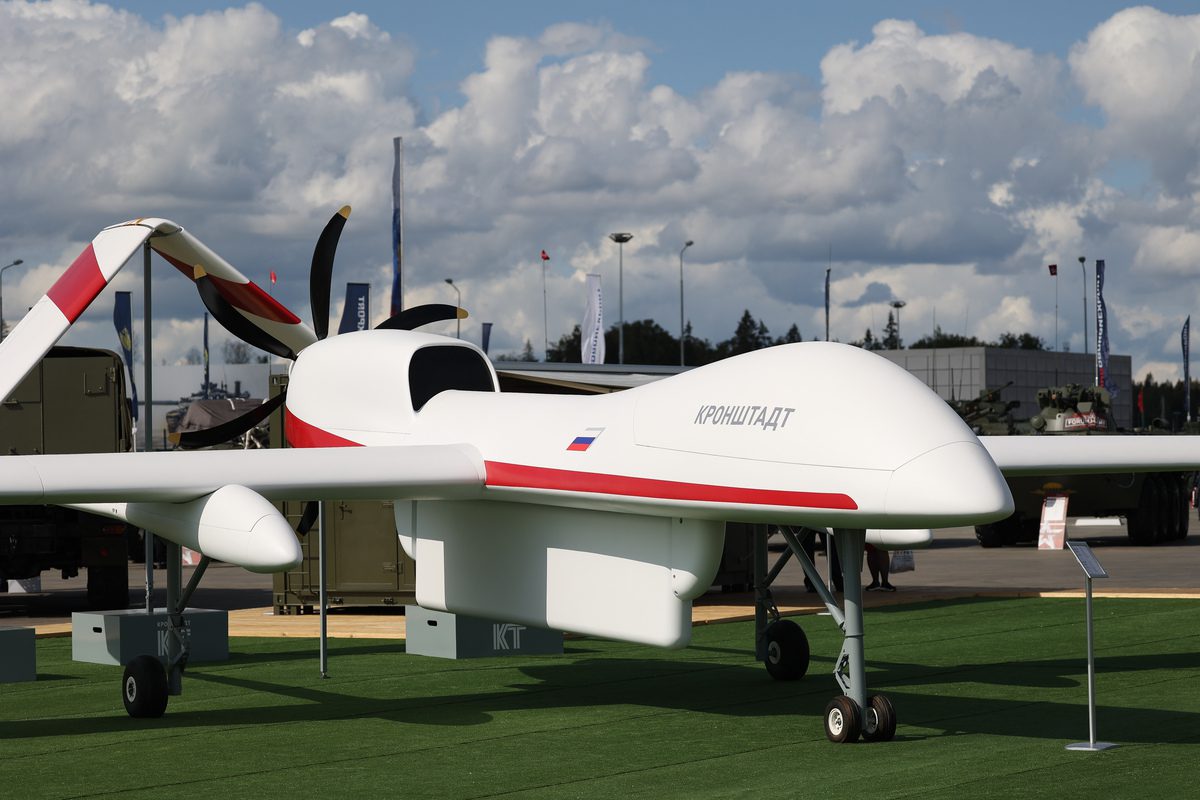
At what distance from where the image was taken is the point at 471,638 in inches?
616

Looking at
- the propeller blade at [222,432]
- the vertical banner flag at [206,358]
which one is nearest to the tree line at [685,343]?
the vertical banner flag at [206,358]

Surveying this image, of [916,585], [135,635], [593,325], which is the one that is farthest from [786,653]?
[593,325]

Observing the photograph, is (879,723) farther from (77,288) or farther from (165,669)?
(77,288)

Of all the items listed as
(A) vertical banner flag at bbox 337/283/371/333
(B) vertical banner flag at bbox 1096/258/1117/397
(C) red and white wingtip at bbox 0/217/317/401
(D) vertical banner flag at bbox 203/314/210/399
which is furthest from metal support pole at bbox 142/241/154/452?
(D) vertical banner flag at bbox 203/314/210/399

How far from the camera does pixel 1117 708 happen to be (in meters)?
11.8

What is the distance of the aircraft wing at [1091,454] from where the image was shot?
505 inches

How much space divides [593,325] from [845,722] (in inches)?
1661

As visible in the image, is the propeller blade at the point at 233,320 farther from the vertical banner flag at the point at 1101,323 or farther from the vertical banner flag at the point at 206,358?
the vertical banner flag at the point at 206,358

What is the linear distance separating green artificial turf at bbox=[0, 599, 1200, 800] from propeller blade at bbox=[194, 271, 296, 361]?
3261 millimetres

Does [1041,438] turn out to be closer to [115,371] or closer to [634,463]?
[634,463]

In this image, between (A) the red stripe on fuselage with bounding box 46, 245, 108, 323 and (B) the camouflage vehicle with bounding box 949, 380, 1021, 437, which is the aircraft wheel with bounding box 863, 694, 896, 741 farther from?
(B) the camouflage vehicle with bounding box 949, 380, 1021, 437

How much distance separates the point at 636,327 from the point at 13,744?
333 feet

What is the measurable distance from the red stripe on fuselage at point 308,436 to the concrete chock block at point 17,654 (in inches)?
113

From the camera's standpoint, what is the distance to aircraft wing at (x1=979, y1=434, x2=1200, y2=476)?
12.8 meters
